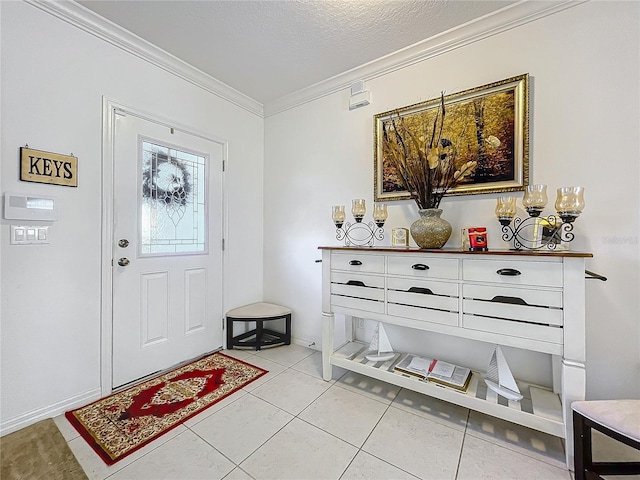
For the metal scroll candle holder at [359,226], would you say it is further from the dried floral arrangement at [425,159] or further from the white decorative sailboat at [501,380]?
the white decorative sailboat at [501,380]

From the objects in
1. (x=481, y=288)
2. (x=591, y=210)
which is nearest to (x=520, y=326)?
(x=481, y=288)

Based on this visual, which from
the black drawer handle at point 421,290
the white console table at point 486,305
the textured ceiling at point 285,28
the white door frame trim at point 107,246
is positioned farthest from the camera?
the white door frame trim at point 107,246

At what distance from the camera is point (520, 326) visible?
1.35m

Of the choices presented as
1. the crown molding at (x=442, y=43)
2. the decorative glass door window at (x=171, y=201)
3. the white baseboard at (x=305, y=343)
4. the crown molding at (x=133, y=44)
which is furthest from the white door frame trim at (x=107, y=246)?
the crown molding at (x=442, y=43)

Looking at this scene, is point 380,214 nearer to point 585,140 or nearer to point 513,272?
point 513,272

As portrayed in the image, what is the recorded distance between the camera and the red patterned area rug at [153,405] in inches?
57.2

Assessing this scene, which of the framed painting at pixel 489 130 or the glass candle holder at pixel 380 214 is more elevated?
the framed painting at pixel 489 130

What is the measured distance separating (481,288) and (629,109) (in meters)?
1.29

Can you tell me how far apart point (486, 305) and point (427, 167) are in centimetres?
94

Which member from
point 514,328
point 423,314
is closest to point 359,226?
point 423,314

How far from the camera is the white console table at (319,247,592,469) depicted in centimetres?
125

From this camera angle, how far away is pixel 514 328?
4.49 ft

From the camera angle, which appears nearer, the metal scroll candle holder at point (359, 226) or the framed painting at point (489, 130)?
the framed painting at point (489, 130)

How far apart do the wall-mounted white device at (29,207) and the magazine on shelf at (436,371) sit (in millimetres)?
2437
